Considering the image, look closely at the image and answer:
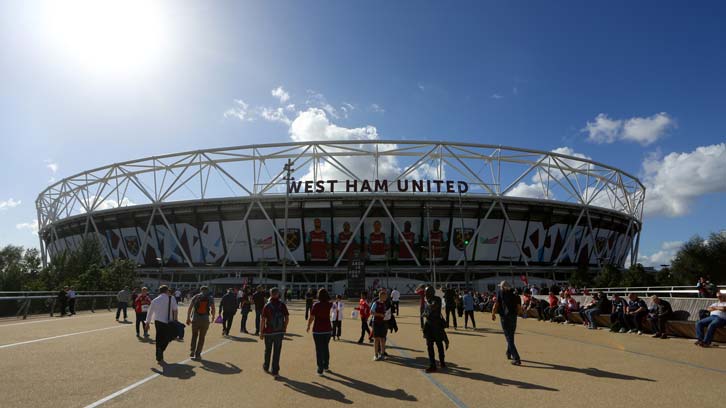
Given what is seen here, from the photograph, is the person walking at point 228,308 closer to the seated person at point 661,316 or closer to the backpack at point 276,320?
the backpack at point 276,320

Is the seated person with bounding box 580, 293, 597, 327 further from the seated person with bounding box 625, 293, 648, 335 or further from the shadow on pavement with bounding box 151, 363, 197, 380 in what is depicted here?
the shadow on pavement with bounding box 151, 363, 197, 380

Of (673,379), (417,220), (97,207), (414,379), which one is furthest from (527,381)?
(97,207)

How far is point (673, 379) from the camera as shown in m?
7.30

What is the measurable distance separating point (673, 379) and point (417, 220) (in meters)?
45.3

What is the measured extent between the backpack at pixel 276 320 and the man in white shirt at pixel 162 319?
2736 mm

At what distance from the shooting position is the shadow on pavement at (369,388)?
6465mm

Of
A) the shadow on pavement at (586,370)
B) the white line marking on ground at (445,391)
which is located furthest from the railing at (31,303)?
the shadow on pavement at (586,370)

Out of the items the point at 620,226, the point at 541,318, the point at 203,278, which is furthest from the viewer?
the point at 620,226

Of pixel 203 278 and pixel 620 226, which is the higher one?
pixel 620 226

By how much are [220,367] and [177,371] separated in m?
0.87

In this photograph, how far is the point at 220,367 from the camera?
889 centimetres

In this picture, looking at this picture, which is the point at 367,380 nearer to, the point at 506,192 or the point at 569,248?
the point at 506,192

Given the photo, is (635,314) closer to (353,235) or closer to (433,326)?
(433,326)

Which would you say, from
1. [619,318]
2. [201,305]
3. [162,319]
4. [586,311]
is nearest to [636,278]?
[586,311]
